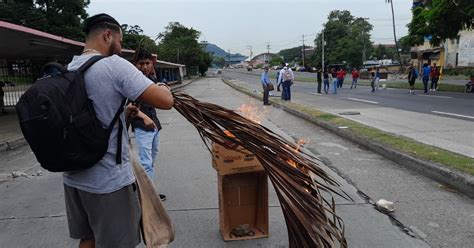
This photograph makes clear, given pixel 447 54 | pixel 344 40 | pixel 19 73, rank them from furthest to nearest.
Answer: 1. pixel 344 40
2. pixel 447 54
3. pixel 19 73

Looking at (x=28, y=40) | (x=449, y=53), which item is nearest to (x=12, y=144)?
(x=28, y=40)

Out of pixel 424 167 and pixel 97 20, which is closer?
pixel 97 20

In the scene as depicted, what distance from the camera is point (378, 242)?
12.7ft

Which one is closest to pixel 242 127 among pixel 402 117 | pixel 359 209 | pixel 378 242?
pixel 378 242

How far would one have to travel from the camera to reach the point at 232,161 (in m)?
3.57

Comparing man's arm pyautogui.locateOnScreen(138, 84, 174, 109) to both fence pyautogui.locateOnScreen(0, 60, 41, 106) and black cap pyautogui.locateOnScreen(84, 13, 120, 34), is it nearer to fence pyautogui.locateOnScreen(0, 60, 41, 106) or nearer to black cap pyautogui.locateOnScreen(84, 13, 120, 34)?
black cap pyautogui.locateOnScreen(84, 13, 120, 34)

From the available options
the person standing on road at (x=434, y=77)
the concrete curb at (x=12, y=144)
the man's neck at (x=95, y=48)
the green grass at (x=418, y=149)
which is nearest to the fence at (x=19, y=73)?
the concrete curb at (x=12, y=144)

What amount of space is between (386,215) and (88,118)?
11.5 ft

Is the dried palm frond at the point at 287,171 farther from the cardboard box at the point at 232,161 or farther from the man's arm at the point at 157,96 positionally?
the man's arm at the point at 157,96

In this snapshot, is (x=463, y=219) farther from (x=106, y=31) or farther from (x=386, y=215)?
(x=106, y=31)

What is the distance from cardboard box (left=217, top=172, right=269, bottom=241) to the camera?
381 centimetres

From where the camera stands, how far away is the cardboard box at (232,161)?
3.55m

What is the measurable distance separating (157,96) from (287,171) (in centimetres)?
110

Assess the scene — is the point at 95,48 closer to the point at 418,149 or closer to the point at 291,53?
the point at 418,149
